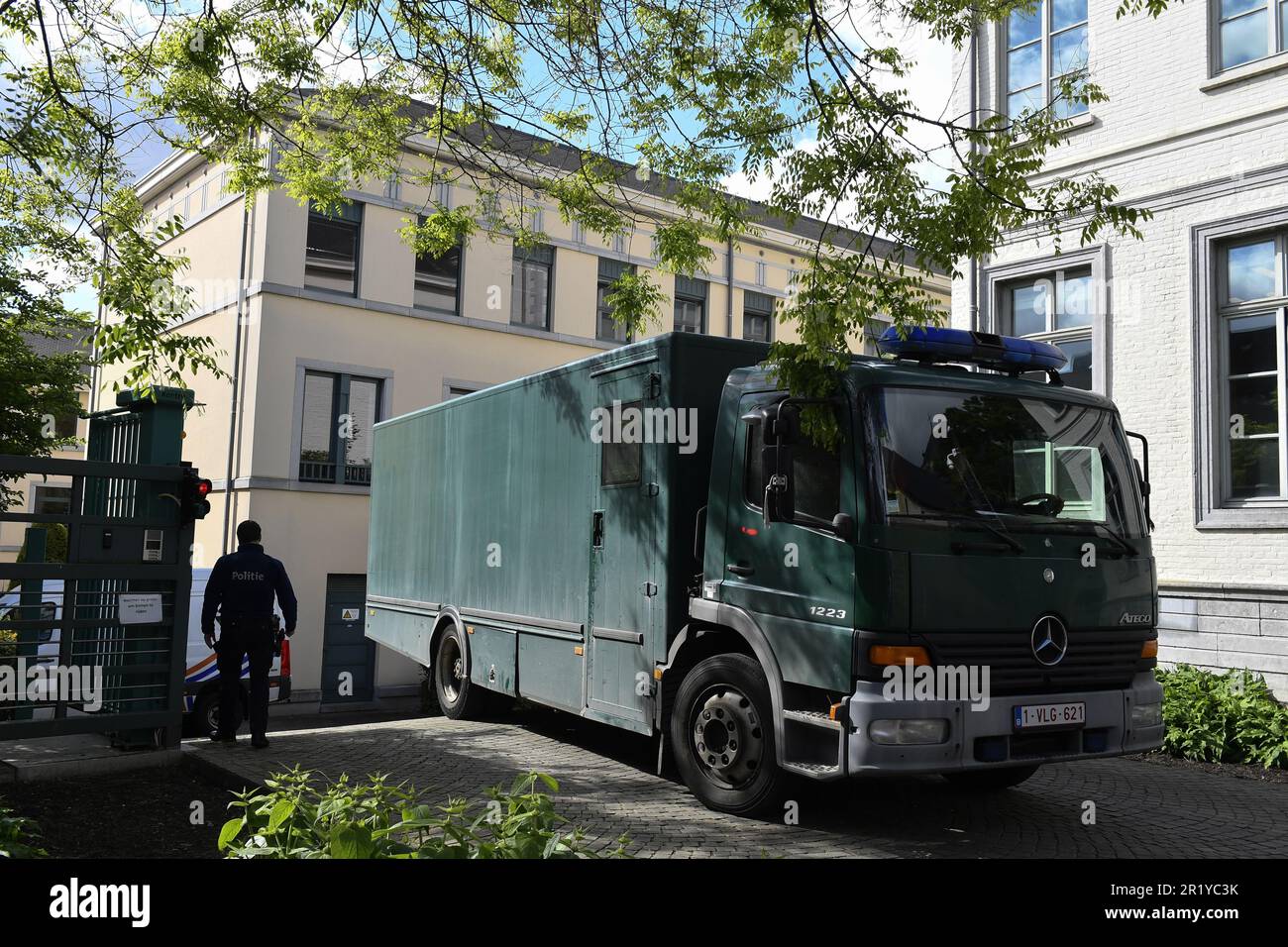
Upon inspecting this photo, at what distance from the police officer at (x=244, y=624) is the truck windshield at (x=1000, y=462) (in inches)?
203

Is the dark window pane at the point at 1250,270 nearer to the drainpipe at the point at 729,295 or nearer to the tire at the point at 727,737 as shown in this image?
the tire at the point at 727,737

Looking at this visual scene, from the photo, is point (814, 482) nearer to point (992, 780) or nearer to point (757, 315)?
point (992, 780)

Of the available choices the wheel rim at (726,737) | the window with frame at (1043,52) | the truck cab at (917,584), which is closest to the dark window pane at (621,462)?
the truck cab at (917,584)

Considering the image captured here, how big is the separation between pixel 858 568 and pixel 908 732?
0.92 meters

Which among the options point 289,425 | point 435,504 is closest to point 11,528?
point 289,425

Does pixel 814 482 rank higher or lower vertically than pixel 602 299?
lower

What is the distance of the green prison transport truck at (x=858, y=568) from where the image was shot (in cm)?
599

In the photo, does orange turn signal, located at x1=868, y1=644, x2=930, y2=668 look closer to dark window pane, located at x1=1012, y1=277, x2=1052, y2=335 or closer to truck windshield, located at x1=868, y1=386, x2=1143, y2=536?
truck windshield, located at x1=868, y1=386, x2=1143, y2=536

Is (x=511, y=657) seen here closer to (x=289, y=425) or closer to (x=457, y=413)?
(x=457, y=413)

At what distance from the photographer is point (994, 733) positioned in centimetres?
602

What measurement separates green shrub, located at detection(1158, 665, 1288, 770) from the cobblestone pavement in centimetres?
46

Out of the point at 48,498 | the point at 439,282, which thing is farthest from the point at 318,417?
the point at 48,498

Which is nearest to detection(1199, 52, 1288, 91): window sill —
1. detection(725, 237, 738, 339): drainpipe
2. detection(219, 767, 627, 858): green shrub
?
detection(219, 767, 627, 858): green shrub
